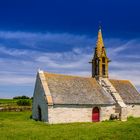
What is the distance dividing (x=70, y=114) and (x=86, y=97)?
160 inches

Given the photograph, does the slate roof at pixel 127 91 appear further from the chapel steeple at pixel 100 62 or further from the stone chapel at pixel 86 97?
the chapel steeple at pixel 100 62

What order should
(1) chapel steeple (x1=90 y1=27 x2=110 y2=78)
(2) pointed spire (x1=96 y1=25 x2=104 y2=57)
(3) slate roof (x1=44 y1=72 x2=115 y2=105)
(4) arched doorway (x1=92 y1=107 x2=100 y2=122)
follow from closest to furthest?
1. (3) slate roof (x1=44 y1=72 x2=115 y2=105)
2. (4) arched doorway (x1=92 y1=107 x2=100 y2=122)
3. (1) chapel steeple (x1=90 y1=27 x2=110 y2=78)
4. (2) pointed spire (x1=96 y1=25 x2=104 y2=57)

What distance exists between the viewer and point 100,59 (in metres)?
47.1

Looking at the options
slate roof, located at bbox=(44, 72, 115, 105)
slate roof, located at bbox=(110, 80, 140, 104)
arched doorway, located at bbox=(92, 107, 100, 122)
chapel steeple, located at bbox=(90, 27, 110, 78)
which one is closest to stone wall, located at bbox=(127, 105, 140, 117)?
slate roof, located at bbox=(110, 80, 140, 104)

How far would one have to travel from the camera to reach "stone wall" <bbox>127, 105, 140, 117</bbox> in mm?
45531

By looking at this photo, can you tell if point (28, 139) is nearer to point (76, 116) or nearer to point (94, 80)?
point (76, 116)

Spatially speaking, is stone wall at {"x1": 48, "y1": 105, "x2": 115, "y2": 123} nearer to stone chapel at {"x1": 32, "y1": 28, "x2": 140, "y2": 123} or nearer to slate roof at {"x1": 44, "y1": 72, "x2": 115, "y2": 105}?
stone chapel at {"x1": 32, "y1": 28, "x2": 140, "y2": 123}

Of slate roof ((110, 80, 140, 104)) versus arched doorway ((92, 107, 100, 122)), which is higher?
slate roof ((110, 80, 140, 104))

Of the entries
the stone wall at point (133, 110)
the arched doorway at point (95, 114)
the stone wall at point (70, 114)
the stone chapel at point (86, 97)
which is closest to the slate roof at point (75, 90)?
the stone chapel at point (86, 97)

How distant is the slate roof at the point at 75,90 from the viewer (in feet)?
126

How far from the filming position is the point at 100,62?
46969 mm

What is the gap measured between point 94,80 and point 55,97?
10524 mm

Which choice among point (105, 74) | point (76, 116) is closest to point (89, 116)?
point (76, 116)

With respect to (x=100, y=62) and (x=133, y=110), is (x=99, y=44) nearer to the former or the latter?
(x=100, y=62)
